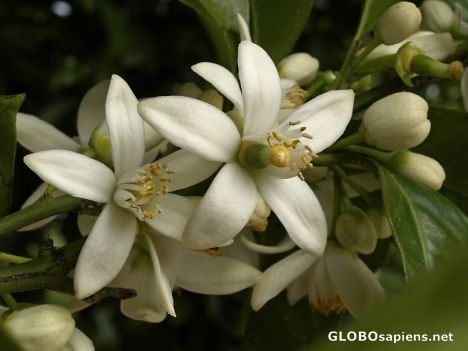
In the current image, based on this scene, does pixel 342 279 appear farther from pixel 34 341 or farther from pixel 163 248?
pixel 34 341

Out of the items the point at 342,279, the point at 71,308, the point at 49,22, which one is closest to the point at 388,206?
the point at 342,279

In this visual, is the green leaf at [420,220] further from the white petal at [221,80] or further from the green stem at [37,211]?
the green stem at [37,211]

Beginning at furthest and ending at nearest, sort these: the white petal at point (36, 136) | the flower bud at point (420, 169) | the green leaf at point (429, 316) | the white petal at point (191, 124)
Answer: the white petal at point (36, 136) → the flower bud at point (420, 169) → the white petal at point (191, 124) → the green leaf at point (429, 316)

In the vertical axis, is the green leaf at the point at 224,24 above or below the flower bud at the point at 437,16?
below

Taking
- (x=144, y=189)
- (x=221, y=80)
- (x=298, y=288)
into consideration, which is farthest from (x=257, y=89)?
(x=298, y=288)

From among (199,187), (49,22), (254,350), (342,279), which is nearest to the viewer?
(199,187)

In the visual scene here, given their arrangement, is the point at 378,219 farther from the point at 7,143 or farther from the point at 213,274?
the point at 7,143

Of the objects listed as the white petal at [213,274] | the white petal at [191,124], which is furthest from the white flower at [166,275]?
the white petal at [191,124]
